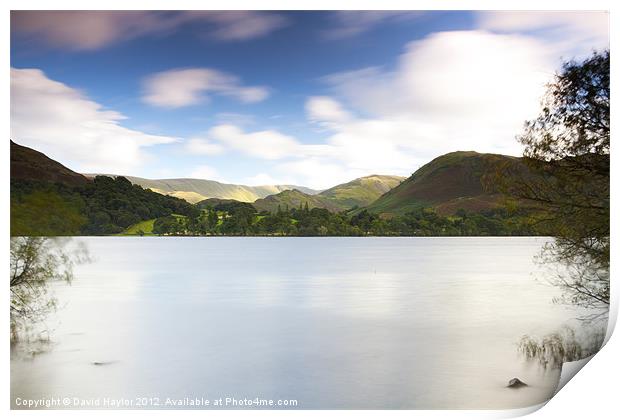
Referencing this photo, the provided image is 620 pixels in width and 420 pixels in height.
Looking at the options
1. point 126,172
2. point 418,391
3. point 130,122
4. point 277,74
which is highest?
point 277,74

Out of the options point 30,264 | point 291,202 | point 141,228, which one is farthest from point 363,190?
point 30,264

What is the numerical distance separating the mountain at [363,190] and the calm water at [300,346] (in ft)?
20.6

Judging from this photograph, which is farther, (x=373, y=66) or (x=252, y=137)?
(x=252, y=137)

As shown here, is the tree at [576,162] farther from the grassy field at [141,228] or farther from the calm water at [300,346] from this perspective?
the grassy field at [141,228]

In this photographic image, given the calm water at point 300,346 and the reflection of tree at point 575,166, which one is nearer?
the calm water at point 300,346

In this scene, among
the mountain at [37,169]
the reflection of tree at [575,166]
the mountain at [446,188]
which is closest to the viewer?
the reflection of tree at [575,166]

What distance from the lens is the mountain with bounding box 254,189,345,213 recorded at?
20875 mm

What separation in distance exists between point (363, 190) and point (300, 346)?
15.3 meters

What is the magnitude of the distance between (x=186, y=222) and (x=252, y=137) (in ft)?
10.8

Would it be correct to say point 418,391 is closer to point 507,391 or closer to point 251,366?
point 507,391

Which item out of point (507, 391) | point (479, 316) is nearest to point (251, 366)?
point (507, 391)

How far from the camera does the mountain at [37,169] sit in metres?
8.01

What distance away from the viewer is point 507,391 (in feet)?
22.2
